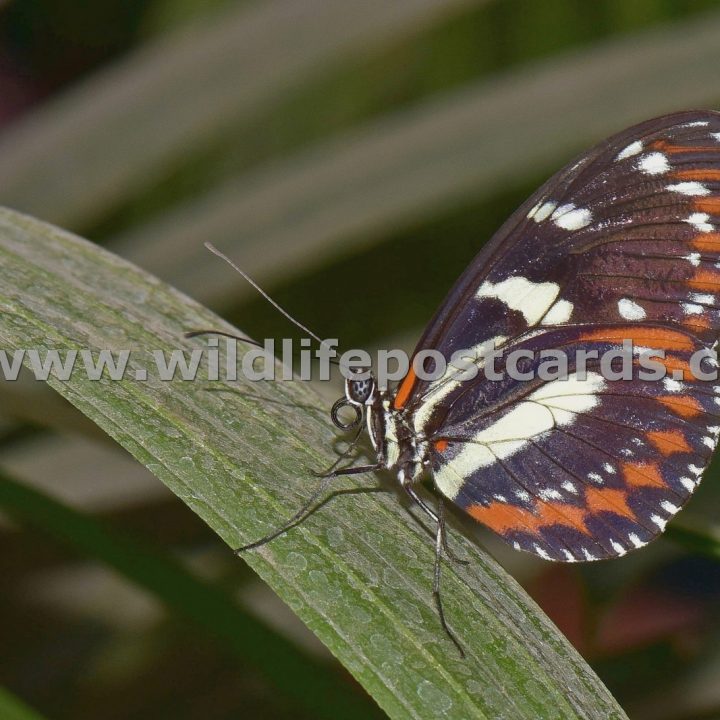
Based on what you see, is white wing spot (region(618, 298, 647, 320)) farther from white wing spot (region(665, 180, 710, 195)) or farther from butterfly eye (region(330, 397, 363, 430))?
butterfly eye (region(330, 397, 363, 430))

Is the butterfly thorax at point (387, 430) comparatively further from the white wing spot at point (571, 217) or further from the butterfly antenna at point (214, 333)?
the white wing spot at point (571, 217)

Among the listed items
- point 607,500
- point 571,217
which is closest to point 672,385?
point 607,500

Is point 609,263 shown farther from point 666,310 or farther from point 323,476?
point 323,476

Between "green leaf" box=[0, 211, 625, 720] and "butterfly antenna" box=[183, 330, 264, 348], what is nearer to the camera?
"green leaf" box=[0, 211, 625, 720]

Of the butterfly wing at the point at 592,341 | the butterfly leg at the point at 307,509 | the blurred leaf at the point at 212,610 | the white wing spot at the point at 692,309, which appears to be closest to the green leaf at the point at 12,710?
the blurred leaf at the point at 212,610

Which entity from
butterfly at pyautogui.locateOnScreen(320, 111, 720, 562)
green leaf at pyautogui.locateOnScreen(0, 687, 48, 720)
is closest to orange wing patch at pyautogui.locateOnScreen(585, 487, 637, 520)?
butterfly at pyautogui.locateOnScreen(320, 111, 720, 562)

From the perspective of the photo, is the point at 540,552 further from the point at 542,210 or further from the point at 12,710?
the point at 12,710

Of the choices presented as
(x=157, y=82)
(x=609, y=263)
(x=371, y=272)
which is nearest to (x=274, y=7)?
(x=157, y=82)
